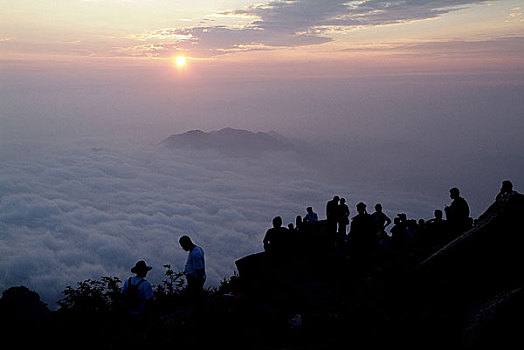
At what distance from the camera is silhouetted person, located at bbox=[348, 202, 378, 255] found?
988 cm

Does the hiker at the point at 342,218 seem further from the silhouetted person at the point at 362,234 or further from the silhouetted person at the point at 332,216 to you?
the silhouetted person at the point at 362,234

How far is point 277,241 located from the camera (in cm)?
949

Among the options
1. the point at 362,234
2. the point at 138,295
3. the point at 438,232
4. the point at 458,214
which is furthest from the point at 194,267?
the point at 438,232

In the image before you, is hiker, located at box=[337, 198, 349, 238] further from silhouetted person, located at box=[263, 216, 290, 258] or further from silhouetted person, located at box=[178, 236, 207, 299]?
silhouetted person, located at box=[178, 236, 207, 299]

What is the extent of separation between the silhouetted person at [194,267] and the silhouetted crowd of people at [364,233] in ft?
7.24

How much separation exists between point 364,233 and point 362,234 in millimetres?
64

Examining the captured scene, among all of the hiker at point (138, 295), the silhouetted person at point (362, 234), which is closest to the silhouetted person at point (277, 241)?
the silhouetted person at point (362, 234)

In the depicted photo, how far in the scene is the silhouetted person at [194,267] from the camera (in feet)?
23.7

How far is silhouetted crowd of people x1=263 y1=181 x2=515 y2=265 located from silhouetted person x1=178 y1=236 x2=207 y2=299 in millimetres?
2207

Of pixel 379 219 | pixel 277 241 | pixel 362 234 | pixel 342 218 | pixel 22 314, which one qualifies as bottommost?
pixel 22 314

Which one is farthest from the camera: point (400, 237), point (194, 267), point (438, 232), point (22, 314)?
point (400, 237)

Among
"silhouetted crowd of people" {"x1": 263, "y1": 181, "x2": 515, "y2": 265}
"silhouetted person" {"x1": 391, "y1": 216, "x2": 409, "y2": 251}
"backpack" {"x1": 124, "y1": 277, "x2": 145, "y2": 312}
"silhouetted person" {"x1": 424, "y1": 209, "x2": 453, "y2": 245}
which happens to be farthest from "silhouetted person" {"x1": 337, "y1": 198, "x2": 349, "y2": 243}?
"backpack" {"x1": 124, "y1": 277, "x2": 145, "y2": 312}

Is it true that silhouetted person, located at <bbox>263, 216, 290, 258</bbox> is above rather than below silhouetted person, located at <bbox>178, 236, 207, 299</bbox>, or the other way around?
above

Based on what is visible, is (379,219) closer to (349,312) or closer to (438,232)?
(438,232)
